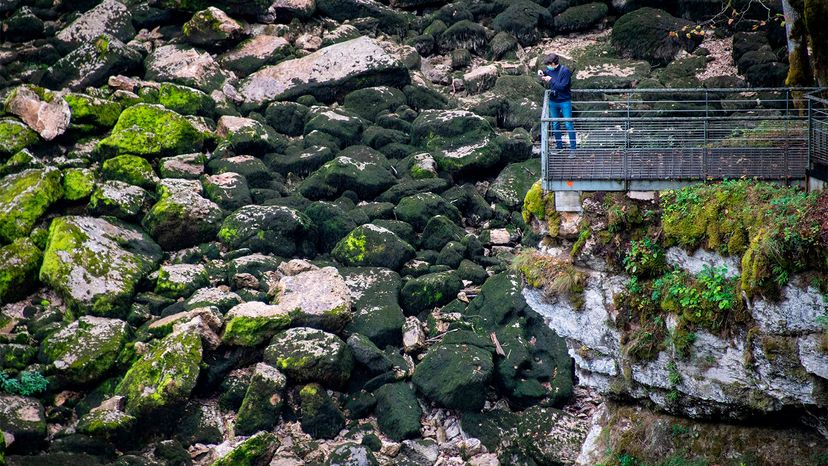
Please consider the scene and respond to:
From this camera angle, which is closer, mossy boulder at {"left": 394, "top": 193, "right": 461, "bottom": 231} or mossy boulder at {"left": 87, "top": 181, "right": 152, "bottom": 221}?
mossy boulder at {"left": 87, "top": 181, "right": 152, "bottom": 221}

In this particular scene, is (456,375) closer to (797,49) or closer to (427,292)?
(427,292)

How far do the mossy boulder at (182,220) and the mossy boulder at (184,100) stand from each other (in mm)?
4883

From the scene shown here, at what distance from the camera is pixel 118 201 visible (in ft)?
83.6

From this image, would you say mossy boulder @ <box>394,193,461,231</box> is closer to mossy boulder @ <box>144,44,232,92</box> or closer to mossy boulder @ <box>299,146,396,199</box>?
mossy boulder @ <box>299,146,396,199</box>

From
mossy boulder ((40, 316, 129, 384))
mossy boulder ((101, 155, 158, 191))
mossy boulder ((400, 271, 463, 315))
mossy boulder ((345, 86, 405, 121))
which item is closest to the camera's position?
mossy boulder ((40, 316, 129, 384))

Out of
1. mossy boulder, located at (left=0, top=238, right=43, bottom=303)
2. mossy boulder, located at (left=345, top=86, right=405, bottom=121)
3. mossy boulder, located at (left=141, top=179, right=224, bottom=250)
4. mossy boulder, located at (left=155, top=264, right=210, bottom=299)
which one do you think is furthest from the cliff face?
mossy boulder, located at (left=345, top=86, right=405, bottom=121)

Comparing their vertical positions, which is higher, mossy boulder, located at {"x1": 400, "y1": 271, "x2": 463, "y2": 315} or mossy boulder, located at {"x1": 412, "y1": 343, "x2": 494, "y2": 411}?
mossy boulder, located at {"x1": 400, "y1": 271, "x2": 463, "y2": 315}

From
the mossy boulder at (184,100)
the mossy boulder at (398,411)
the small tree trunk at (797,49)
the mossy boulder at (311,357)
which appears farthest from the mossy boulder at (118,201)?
the small tree trunk at (797,49)

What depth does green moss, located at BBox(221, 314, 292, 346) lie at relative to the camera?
21.5m

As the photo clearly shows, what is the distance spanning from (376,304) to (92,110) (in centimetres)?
1196

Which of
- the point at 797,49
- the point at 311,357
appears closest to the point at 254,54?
the point at 311,357

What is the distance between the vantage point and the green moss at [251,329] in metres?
21.5

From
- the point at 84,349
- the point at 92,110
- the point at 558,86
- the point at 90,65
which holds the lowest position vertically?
the point at 84,349

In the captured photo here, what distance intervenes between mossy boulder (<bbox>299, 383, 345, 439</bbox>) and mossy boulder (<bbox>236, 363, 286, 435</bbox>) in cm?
56
